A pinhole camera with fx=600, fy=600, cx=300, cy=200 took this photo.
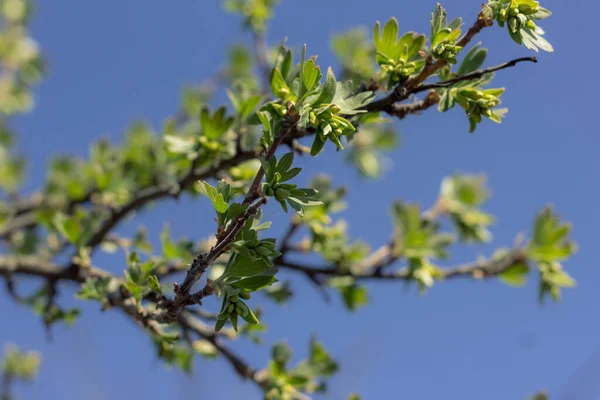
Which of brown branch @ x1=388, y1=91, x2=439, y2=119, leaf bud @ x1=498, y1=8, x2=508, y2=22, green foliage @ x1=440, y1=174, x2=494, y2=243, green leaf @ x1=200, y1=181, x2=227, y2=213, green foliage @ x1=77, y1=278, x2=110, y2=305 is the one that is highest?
green foliage @ x1=440, y1=174, x2=494, y2=243

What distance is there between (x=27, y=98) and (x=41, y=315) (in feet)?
7.27

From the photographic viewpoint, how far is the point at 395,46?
165 cm

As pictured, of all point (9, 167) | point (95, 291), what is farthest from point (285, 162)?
point (9, 167)

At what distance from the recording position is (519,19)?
55.8 inches

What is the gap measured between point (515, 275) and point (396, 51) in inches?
65.4

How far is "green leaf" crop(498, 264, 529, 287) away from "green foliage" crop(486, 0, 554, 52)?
1640 mm

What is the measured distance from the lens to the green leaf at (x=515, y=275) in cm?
288

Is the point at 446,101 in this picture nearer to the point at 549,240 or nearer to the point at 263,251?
the point at 263,251

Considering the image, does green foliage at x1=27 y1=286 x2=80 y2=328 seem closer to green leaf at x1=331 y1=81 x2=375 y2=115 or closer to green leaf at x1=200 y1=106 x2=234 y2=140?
green leaf at x1=200 y1=106 x2=234 y2=140

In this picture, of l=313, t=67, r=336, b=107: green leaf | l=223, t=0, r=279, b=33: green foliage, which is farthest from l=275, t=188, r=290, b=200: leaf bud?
l=223, t=0, r=279, b=33: green foliage

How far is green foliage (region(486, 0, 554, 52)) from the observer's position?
1.42m

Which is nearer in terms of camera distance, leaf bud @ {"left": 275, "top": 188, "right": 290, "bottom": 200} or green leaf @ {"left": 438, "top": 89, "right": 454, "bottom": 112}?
leaf bud @ {"left": 275, "top": 188, "right": 290, "bottom": 200}

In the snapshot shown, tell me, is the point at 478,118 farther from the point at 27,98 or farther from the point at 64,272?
the point at 27,98

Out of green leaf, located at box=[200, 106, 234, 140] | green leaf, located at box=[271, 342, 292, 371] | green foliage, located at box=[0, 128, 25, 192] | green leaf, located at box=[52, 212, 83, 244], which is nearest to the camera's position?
green leaf, located at box=[200, 106, 234, 140]
